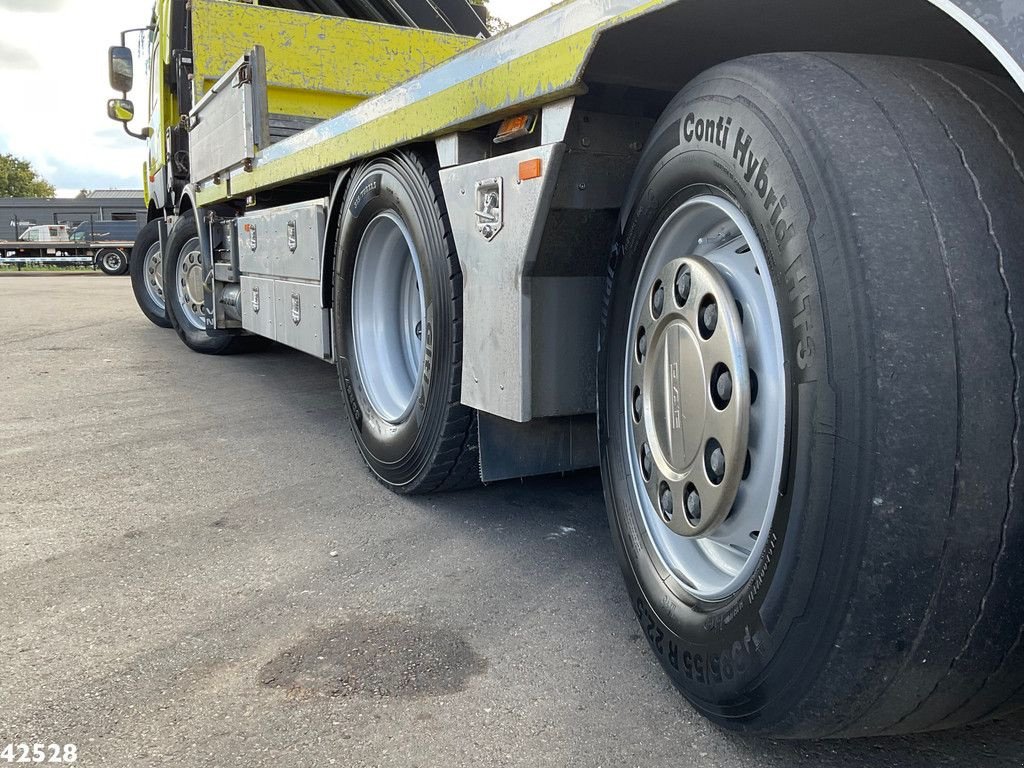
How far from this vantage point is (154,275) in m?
9.22

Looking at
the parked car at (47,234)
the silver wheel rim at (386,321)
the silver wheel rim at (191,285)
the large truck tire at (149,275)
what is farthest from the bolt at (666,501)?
the parked car at (47,234)

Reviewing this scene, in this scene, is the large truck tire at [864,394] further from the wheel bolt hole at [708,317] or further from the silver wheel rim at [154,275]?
the silver wheel rim at [154,275]

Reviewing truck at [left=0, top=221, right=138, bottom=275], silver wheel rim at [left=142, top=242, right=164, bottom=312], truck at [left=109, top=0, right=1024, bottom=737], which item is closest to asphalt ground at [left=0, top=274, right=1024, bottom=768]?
truck at [left=109, top=0, right=1024, bottom=737]

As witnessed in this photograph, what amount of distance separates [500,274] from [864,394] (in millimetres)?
1305

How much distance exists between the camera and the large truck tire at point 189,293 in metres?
7.07

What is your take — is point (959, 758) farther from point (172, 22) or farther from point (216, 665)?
point (172, 22)

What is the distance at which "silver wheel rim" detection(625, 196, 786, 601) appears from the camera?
5.27 ft

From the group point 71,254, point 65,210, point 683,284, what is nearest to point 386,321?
point 683,284

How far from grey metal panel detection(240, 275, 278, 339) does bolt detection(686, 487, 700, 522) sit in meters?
3.47

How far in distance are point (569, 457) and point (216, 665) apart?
1.27 meters

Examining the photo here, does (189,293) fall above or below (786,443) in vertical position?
above

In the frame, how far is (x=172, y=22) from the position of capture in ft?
21.4

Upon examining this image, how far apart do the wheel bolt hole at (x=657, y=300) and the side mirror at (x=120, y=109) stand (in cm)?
809

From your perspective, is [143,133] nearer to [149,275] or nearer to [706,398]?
[149,275]
